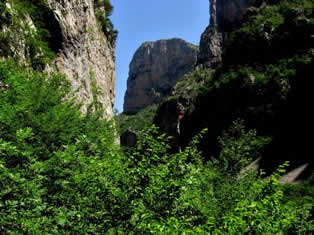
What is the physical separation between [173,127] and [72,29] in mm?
43221

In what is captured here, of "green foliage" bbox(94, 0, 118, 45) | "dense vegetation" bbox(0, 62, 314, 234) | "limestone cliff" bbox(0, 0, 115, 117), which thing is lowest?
"dense vegetation" bbox(0, 62, 314, 234)

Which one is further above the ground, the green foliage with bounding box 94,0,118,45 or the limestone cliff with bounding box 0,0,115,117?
the green foliage with bounding box 94,0,118,45

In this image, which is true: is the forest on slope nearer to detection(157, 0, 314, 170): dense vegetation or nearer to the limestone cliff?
the limestone cliff

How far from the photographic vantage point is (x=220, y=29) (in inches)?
4117

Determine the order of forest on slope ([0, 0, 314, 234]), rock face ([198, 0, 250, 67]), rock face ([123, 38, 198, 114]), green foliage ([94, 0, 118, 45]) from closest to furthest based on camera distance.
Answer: forest on slope ([0, 0, 314, 234]) → green foliage ([94, 0, 118, 45]) → rock face ([198, 0, 250, 67]) → rock face ([123, 38, 198, 114])

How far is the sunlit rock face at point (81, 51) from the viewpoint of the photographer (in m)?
25.3

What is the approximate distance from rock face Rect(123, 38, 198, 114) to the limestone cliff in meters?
111

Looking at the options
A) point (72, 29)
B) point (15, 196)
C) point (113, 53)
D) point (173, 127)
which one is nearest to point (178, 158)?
point (15, 196)

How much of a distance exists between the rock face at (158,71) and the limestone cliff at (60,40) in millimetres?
110731

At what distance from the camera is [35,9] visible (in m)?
22.8

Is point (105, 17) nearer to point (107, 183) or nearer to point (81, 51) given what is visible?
point (81, 51)

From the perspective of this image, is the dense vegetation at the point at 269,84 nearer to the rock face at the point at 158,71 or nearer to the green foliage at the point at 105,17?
the green foliage at the point at 105,17

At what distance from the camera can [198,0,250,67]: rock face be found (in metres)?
96.2

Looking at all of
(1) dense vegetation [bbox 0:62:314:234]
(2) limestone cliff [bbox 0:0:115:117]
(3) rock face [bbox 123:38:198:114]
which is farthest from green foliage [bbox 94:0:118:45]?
(3) rock face [bbox 123:38:198:114]
